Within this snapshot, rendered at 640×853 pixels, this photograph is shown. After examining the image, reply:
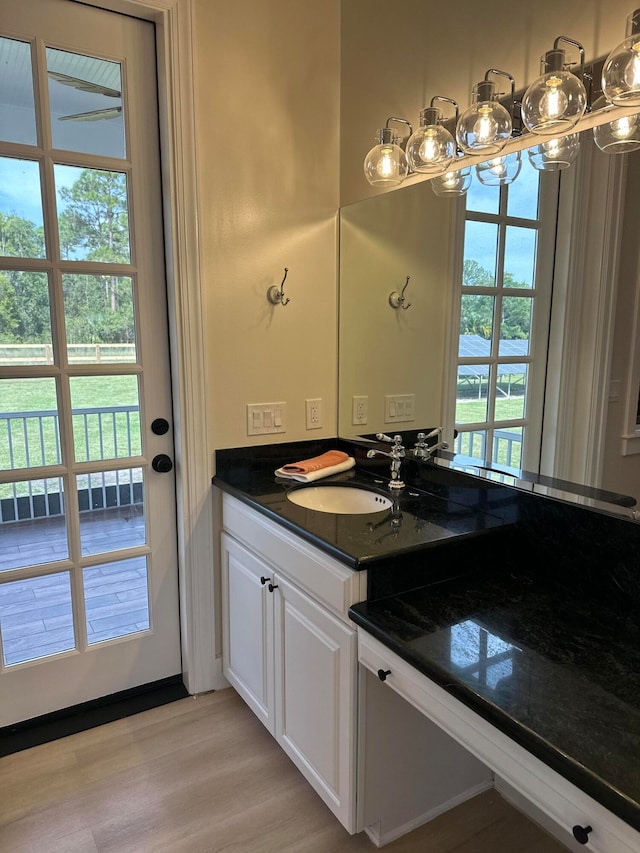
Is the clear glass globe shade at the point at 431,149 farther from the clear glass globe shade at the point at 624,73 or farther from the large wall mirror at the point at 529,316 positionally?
the clear glass globe shade at the point at 624,73

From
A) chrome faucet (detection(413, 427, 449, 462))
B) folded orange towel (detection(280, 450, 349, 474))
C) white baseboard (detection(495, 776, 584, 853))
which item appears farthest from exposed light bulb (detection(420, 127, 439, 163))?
white baseboard (detection(495, 776, 584, 853))

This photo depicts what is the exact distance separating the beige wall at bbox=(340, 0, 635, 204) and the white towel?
3.46ft

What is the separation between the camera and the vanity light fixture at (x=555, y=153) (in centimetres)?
144

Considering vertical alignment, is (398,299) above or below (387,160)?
below

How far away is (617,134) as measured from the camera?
1.33 meters

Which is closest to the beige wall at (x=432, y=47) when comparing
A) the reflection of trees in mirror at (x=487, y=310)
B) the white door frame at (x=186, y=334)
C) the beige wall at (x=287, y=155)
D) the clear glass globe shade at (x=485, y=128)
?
the beige wall at (x=287, y=155)

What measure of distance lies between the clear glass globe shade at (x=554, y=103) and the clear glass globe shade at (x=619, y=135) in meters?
0.07

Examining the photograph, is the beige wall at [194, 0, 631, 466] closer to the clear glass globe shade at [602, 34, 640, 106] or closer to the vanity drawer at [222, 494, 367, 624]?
the vanity drawer at [222, 494, 367, 624]

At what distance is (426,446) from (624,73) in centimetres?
115

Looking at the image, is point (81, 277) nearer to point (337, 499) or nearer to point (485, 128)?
point (337, 499)

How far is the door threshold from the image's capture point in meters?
2.03

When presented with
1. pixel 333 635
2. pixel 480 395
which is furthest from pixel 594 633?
pixel 480 395

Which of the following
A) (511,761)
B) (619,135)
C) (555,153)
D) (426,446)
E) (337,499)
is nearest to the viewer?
(511,761)

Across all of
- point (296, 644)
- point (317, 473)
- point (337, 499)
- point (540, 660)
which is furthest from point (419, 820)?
point (317, 473)
